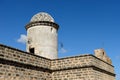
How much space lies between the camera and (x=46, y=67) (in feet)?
42.5

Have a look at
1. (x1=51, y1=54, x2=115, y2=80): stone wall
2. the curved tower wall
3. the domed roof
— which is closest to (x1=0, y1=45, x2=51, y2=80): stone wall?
(x1=51, y1=54, x2=115, y2=80): stone wall

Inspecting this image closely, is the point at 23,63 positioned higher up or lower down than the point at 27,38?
lower down

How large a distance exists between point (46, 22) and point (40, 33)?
3.04 feet

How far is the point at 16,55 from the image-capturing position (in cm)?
1102

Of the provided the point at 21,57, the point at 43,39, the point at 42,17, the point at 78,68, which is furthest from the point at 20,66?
the point at 42,17

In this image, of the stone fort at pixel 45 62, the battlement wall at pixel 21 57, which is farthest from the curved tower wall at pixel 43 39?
the battlement wall at pixel 21 57

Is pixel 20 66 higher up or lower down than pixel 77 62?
lower down

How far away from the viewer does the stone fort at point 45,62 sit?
35.0 feet

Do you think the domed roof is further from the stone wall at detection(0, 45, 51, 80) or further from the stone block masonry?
the stone wall at detection(0, 45, 51, 80)

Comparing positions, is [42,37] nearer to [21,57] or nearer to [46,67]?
[46,67]

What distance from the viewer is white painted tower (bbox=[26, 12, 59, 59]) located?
16.1 meters

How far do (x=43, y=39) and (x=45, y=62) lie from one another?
345 cm

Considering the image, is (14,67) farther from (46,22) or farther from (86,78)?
(46,22)

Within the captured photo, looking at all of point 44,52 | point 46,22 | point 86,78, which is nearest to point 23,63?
point 86,78
